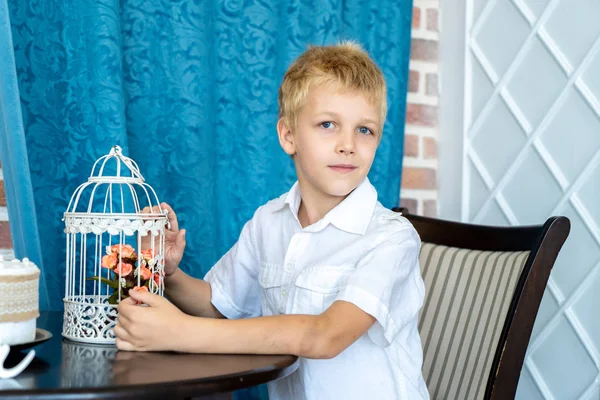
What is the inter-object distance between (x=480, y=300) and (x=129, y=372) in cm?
82

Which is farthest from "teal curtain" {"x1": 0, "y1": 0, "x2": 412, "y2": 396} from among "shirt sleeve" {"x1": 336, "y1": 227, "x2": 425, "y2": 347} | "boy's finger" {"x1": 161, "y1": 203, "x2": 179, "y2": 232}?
"shirt sleeve" {"x1": 336, "y1": 227, "x2": 425, "y2": 347}

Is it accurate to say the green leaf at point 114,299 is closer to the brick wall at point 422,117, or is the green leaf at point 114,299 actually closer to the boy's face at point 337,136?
the boy's face at point 337,136

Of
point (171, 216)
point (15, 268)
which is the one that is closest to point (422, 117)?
point (171, 216)

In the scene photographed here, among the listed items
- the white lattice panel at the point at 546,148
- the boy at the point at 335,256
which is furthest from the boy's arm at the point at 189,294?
the white lattice panel at the point at 546,148

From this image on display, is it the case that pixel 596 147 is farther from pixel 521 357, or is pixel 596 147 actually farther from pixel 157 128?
pixel 157 128

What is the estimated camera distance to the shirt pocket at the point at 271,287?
135cm

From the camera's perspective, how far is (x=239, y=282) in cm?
146

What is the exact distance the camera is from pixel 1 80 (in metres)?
1.46

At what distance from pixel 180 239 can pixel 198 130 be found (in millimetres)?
435

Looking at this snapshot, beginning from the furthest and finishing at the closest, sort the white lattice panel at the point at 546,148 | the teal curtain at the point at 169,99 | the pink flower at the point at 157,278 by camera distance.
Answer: the white lattice panel at the point at 546,148
the teal curtain at the point at 169,99
the pink flower at the point at 157,278

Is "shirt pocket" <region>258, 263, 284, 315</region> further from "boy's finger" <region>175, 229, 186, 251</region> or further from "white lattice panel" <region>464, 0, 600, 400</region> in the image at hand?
"white lattice panel" <region>464, 0, 600, 400</region>

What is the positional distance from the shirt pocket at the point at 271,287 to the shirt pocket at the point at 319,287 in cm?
6

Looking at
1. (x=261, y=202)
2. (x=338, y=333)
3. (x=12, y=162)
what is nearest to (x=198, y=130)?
(x=261, y=202)

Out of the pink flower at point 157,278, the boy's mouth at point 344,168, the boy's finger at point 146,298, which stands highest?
the boy's mouth at point 344,168
